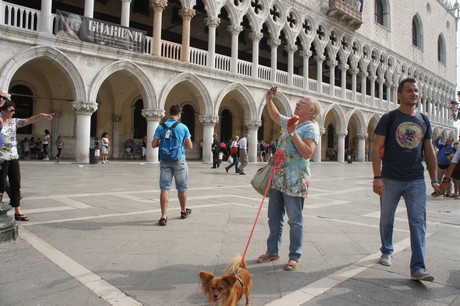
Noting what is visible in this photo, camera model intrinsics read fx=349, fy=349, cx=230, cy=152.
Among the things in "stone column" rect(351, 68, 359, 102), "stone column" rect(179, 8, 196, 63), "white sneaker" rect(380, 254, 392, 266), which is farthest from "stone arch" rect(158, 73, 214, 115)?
"stone column" rect(351, 68, 359, 102)

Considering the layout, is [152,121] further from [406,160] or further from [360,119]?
[360,119]

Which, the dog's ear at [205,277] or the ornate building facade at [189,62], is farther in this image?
the ornate building facade at [189,62]

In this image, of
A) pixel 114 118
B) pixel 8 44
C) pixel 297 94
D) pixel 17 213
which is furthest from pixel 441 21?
pixel 17 213

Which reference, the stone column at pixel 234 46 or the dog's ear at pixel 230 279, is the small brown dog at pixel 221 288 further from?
the stone column at pixel 234 46

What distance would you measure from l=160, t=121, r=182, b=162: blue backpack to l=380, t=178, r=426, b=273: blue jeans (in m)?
2.80

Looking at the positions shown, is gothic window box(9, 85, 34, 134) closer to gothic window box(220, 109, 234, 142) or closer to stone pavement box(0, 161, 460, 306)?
gothic window box(220, 109, 234, 142)

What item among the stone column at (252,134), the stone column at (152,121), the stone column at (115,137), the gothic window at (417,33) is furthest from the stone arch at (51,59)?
the gothic window at (417,33)

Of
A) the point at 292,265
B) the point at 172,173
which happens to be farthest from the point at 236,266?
the point at 172,173

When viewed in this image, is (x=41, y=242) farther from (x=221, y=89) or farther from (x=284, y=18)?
(x=284, y=18)

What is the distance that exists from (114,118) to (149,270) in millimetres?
19593

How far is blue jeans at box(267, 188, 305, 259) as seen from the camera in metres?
3.38

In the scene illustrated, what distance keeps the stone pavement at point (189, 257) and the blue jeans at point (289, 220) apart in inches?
7.7

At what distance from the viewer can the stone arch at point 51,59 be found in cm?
1353

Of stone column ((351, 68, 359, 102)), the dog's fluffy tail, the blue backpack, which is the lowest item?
the dog's fluffy tail
